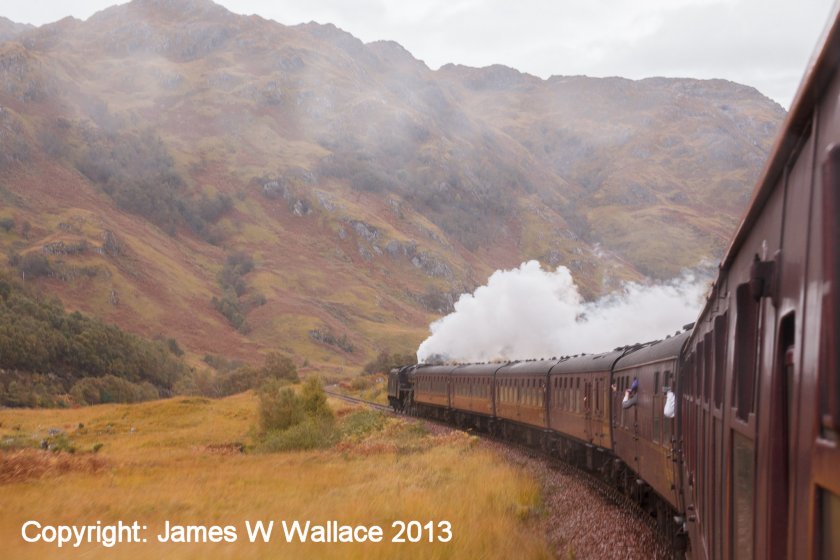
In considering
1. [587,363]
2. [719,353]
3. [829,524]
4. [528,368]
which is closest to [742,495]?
[719,353]

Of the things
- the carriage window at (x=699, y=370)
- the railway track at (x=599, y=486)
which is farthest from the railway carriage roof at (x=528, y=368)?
the carriage window at (x=699, y=370)

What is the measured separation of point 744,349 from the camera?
4.65 meters

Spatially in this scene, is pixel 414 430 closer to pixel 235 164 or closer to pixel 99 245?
pixel 99 245

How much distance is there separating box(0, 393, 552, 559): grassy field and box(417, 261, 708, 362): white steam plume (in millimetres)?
26412

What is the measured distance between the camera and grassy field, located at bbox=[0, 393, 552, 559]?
11.9 meters

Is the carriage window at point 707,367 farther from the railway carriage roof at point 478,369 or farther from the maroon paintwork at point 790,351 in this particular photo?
the railway carriage roof at point 478,369

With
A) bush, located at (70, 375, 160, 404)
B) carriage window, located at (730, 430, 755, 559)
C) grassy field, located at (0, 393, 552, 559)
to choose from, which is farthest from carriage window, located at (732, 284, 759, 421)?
bush, located at (70, 375, 160, 404)

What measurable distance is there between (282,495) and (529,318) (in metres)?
46.2

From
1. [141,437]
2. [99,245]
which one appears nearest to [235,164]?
[99,245]

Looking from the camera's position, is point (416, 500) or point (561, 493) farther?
point (561, 493)

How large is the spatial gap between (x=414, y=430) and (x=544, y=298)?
26.6 m

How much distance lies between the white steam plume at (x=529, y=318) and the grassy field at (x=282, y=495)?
26412mm

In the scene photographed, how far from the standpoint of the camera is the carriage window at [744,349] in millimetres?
4496

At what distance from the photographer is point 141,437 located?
41.5 m
